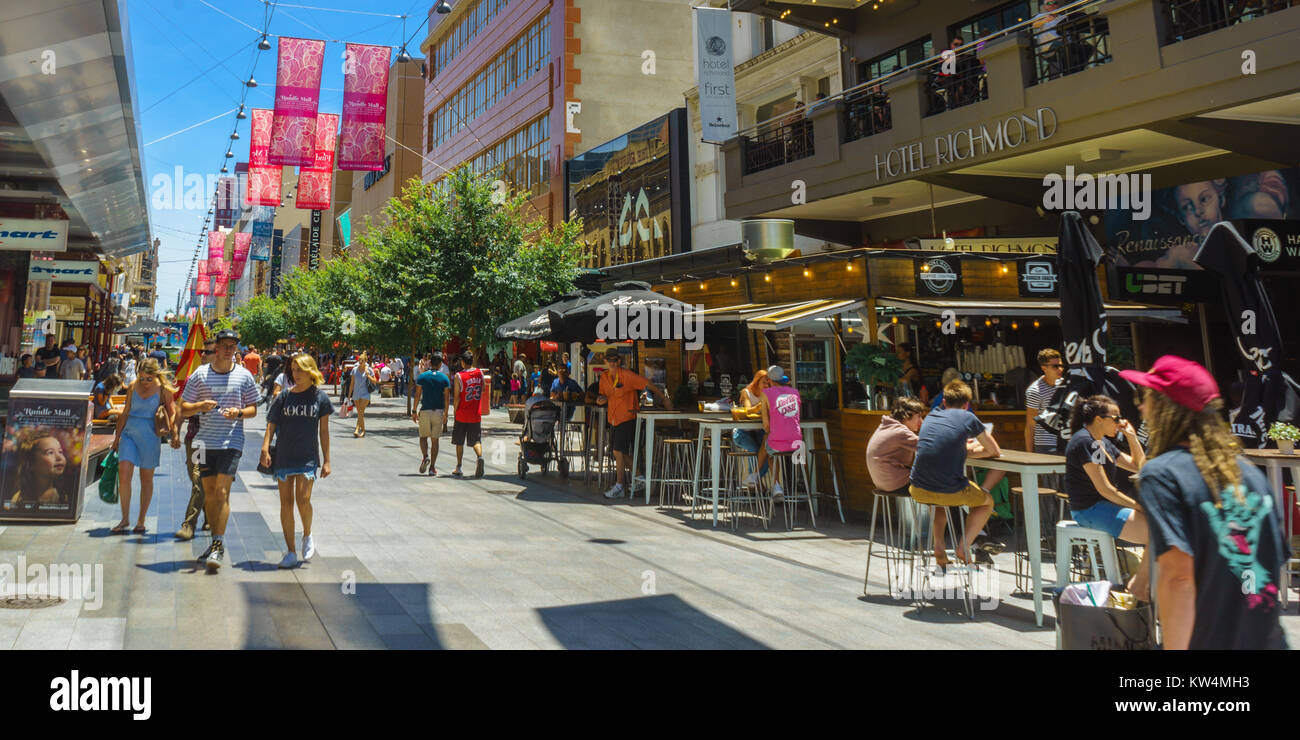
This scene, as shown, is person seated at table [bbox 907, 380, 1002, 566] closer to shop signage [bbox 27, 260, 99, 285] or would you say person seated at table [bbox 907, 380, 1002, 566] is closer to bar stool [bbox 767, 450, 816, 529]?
bar stool [bbox 767, 450, 816, 529]

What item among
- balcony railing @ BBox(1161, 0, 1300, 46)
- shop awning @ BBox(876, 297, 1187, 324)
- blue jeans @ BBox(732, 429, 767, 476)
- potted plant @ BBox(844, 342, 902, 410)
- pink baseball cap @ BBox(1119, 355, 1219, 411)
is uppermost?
balcony railing @ BBox(1161, 0, 1300, 46)

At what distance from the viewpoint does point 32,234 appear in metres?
15.9

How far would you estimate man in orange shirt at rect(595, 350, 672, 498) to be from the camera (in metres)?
11.6

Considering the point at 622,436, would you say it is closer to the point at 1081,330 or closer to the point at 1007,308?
the point at 1007,308

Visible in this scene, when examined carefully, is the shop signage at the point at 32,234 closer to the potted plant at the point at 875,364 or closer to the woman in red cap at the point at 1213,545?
the potted plant at the point at 875,364

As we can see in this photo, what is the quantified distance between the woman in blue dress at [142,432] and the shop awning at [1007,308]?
8.07 meters

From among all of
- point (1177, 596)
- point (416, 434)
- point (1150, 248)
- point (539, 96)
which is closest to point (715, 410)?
point (1150, 248)

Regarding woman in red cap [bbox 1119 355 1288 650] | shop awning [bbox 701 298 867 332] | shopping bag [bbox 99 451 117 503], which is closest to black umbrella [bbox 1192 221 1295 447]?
shop awning [bbox 701 298 867 332]

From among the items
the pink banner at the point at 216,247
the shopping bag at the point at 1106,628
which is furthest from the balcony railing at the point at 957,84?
the pink banner at the point at 216,247

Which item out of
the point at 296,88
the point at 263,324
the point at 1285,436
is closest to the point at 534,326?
the point at 1285,436

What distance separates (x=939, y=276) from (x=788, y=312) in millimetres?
2139

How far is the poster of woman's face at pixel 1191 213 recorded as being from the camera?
467 inches

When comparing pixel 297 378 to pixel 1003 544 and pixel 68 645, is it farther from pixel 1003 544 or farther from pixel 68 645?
pixel 1003 544

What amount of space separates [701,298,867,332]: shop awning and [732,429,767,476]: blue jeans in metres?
Result: 1.38
